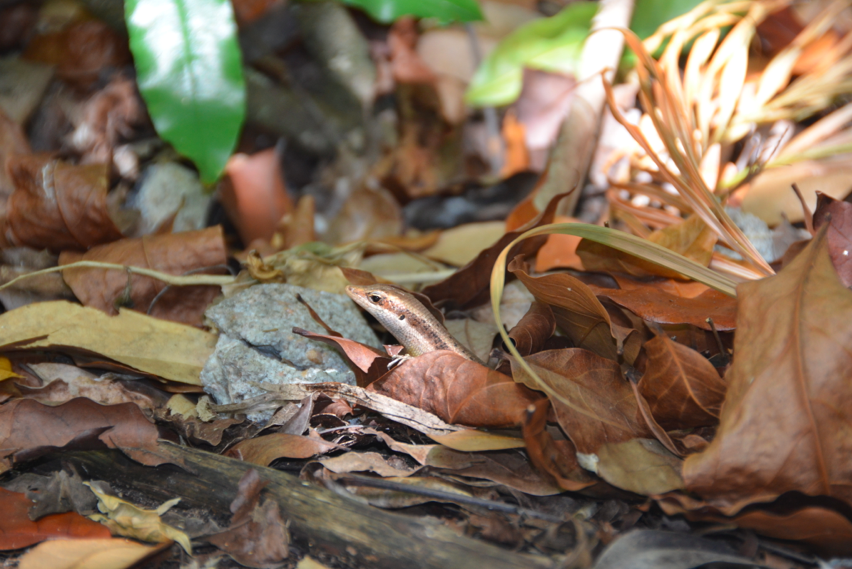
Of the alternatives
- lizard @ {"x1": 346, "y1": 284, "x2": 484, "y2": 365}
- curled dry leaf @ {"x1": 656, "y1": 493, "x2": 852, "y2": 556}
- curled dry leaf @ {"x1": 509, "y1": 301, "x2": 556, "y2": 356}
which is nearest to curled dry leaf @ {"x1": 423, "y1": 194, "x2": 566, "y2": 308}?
lizard @ {"x1": 346, "y1": 284, "x2": 484, "y2": 365}

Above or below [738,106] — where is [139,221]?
below

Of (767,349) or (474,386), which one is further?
(474,386)

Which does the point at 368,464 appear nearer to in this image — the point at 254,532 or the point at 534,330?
the point at 254,532

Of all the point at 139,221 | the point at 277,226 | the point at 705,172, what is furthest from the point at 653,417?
the point at 139,221

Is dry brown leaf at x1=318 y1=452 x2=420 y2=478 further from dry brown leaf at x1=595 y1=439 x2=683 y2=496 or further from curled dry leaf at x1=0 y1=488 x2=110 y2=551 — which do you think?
curled dry leaf at x1=0 y1=488 x2=110 y2=551

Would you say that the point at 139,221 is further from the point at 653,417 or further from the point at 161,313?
the point at 653,417
